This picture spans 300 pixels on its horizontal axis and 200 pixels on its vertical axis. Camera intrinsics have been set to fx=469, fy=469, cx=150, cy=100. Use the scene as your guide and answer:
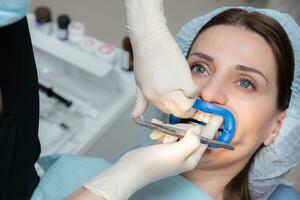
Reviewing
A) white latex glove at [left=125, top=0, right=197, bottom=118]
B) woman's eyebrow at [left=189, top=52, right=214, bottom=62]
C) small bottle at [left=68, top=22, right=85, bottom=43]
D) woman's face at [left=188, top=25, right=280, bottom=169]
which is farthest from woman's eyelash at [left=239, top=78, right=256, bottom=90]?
small bottle at [left=68, top=22, right=85, bottom=43]

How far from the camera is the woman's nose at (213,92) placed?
4.09ft

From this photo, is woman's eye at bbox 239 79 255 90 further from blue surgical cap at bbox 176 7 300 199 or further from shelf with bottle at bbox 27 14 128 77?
shelf with bottle at bbox 27 14 128 77

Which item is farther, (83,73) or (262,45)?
(83,73)

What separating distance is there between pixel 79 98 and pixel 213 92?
0.99 metres

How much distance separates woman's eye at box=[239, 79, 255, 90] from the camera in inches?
51.8

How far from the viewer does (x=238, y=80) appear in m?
1.31

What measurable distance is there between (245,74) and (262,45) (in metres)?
0.10

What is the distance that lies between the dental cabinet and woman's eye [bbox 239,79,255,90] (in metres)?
0.82

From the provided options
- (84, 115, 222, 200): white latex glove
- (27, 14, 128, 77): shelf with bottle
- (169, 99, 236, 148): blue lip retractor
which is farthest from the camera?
(27, 14, 128, 77): shelf with bottle

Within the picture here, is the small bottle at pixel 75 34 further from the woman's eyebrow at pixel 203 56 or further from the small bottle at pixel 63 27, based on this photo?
the woman's eyebrow at pixel 203 56

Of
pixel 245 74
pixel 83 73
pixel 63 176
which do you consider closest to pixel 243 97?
pixel 245 74

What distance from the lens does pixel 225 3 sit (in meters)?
2.02

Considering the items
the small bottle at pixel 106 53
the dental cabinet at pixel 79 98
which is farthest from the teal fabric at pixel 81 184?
the small bottle at pixel 106 53

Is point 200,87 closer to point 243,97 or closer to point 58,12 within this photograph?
point 243,97
